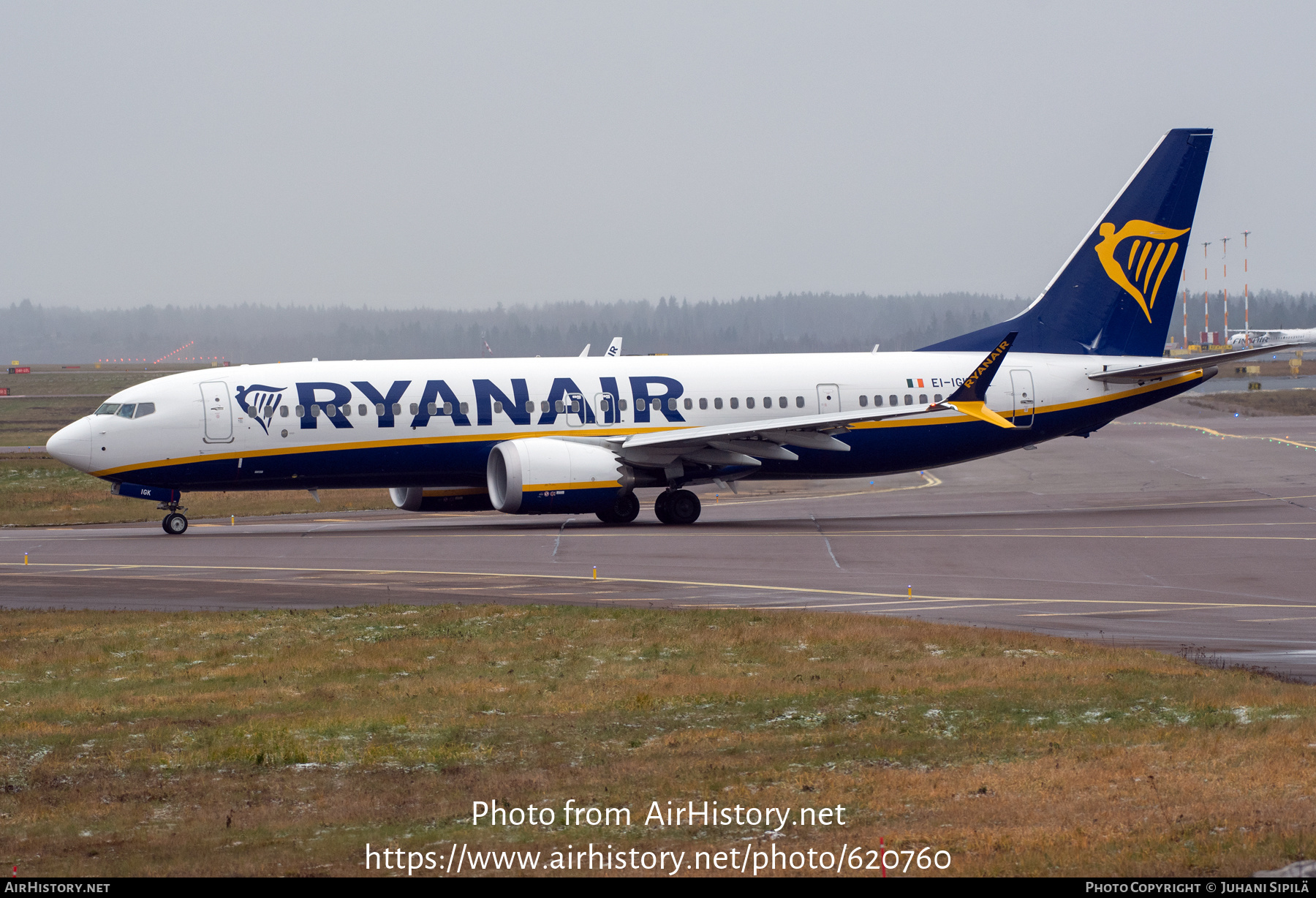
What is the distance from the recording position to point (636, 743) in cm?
1423

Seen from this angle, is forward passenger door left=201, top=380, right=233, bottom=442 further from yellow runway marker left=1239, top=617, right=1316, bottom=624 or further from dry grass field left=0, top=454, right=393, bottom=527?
yellow runway marker left=1239, top=617, right=1316, bottom=624

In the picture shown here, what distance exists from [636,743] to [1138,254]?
107 ft

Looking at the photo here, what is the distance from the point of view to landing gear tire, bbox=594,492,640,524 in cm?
3719

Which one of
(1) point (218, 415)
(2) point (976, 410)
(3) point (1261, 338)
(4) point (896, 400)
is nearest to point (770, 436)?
(4) point (896, 400)

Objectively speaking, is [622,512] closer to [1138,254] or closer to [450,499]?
[450,499]

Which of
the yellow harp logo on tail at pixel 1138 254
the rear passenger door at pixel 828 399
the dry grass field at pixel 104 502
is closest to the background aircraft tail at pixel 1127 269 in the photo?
the yellow harp logo on tail at pixel 1138 254

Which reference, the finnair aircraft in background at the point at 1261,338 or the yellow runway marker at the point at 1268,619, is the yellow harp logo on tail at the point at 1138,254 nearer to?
the yellow runway marker at the point at 1268,619

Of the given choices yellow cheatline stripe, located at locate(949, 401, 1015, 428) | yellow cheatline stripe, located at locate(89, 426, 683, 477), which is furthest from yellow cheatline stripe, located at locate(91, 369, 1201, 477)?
yellow cheatline stripe, located at locate(949, 401, 1015, 428)

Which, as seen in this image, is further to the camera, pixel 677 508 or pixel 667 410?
pixel 667 410

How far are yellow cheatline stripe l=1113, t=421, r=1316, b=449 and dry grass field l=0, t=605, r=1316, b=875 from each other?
4356 cm

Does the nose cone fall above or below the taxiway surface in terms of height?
above

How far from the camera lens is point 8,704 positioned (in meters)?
17.0

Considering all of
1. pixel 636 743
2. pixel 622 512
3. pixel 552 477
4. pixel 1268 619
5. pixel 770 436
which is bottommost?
pixel 1268 619

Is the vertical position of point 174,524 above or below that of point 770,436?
below
